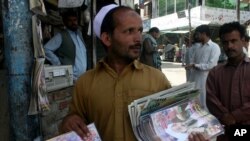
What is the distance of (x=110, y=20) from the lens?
1.77 metres

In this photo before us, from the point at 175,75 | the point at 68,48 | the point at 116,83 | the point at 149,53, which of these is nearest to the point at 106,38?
the point at 116,83

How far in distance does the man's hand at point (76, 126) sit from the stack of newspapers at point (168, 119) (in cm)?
21

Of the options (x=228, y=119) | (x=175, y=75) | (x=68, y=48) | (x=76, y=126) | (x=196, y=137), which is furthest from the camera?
(x=175, y=75)

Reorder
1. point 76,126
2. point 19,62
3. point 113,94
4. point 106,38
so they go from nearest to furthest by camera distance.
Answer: point 76,126 → point 113,94 → point 106,38 → point 19,62

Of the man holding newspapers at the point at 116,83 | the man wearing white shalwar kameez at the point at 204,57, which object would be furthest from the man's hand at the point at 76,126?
the man wearing white shalwar kameez at the point at 204,57

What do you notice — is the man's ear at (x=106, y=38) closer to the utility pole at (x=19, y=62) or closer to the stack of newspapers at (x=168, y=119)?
the stack of newspapers at (x=168, y=119)

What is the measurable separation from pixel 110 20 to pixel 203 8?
1058 inches

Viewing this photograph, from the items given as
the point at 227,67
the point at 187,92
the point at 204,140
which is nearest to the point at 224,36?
the point at 227,67

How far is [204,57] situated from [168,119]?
4701mm

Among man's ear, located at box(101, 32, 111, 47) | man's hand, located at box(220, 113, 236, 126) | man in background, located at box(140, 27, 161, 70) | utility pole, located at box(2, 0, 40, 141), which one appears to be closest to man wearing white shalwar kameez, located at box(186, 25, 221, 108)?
man in background, located at box(140, 27, 161, 70)

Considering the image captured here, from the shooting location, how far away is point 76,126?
160 cm

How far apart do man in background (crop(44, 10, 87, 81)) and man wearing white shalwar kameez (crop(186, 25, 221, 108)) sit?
7.88 ft

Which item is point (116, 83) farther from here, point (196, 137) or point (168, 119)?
point (196, 137)

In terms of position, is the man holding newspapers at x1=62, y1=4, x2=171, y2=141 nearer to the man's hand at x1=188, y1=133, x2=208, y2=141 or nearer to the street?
the man's hand at x1=188, y1=133, x2=208, y2=141
